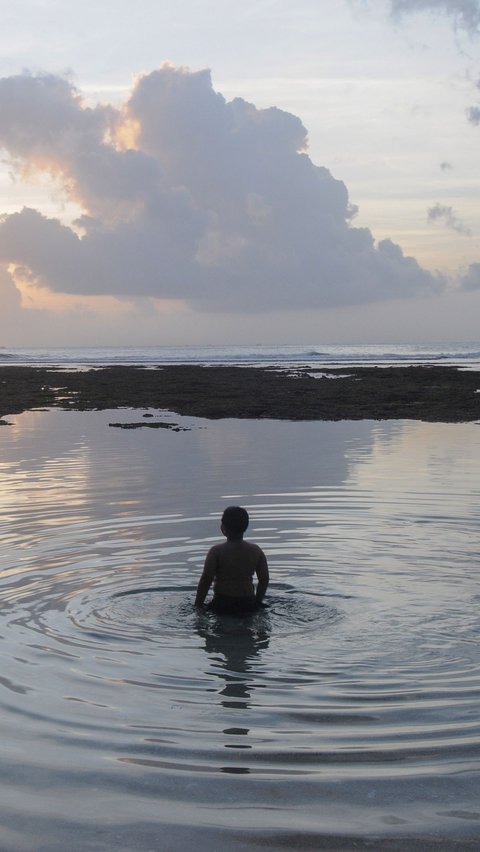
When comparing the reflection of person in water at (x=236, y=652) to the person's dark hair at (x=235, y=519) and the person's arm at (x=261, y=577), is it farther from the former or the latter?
the person's dark hair at (x=235, y=519)

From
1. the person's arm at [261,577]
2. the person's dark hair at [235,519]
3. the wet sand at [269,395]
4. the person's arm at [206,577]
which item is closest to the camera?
the person's dark hair at [235,519]

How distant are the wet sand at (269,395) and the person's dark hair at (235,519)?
19198mm

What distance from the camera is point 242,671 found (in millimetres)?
7070

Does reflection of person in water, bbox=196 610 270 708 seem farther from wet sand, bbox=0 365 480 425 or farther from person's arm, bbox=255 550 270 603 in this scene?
wet sand, bbox=0 365 480 425

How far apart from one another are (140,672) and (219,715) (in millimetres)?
1109

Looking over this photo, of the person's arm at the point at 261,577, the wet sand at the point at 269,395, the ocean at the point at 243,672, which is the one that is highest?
the wet sand at the point at 269,395

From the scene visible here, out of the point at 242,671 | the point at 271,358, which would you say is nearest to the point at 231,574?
the point at 242,671

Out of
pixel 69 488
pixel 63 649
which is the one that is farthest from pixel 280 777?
pixel 69 488

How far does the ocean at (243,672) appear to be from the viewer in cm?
460

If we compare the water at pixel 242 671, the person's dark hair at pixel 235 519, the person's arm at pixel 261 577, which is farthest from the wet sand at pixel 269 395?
the person's dark hair at pixel 235 519

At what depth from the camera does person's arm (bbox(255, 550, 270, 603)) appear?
351 inches

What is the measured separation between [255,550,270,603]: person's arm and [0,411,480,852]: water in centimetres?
24

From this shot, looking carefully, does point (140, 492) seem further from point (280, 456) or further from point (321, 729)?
point (321, 729)

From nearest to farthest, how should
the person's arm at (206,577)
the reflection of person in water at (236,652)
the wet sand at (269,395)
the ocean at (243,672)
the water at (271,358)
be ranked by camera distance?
the ocean at (243,672) → the reflection of person in water at (236,652) → the person's arm at (206,577) → the wet sand at (269,395) → the water at (271,358)
